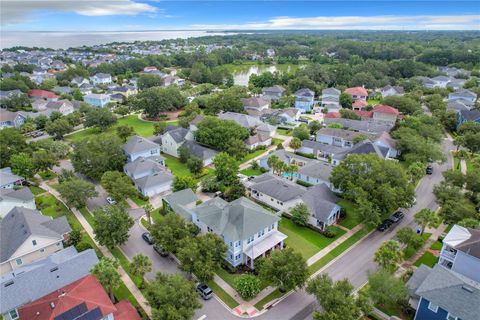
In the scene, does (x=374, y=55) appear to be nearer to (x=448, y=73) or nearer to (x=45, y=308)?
(x=448, y=73)

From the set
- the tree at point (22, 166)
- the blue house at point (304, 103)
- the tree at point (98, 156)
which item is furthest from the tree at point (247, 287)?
the blue house at point (304, 103)

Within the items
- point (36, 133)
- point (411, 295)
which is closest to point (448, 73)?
point (411, 295)

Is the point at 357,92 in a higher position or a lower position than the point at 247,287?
higher

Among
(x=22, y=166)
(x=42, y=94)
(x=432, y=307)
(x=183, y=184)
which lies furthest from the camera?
(x=42, y=94)

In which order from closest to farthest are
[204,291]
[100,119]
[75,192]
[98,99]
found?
[204,291] → [75,192] → [100,119] → [98,99]

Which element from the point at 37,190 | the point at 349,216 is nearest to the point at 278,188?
the point at 349,216

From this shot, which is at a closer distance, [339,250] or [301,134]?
[339,250]

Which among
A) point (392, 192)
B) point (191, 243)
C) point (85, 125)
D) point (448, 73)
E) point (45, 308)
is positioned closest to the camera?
point (45, 308)

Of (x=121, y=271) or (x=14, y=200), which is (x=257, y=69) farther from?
(x=121, y=271)
